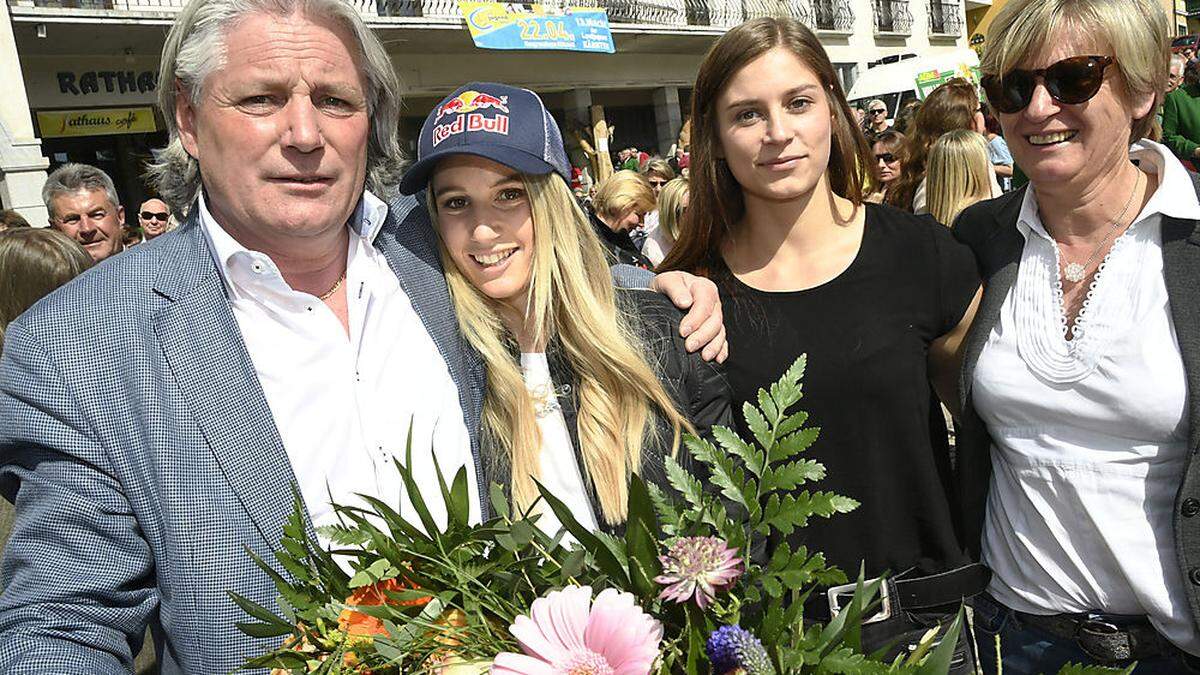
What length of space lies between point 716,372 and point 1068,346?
76 cm

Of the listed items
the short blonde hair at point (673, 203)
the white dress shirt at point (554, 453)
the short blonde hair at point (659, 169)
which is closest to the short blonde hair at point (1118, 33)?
the white dress shirt at point (554, 453)

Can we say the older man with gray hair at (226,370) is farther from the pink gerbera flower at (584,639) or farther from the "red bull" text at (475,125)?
the pink gerbera flower at (584,639)

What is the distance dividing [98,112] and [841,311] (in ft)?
45.4

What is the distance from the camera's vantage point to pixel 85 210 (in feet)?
17.8

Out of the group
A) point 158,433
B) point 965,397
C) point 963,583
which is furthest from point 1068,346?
point 158,433

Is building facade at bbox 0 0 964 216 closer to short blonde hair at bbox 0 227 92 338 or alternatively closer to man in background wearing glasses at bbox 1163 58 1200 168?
short blonde hair at bbox 0 227 92 338

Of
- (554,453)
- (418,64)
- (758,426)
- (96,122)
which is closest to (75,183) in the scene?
(554,453)

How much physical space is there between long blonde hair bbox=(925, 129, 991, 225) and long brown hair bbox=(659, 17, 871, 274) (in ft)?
7.92

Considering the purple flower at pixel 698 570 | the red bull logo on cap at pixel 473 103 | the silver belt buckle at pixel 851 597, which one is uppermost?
the red bull logo on cap at pixel 473 103

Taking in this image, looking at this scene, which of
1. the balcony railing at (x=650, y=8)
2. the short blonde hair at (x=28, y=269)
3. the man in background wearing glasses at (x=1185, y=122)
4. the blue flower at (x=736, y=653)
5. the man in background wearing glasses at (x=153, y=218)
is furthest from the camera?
the balcony railing at (x=650, y=8)

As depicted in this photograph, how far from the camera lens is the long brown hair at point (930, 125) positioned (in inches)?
220

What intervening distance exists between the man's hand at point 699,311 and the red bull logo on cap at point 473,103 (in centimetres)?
58

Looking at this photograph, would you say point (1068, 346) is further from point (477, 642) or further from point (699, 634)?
point (477, 642)

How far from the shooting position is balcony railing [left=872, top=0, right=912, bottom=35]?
27000mm
